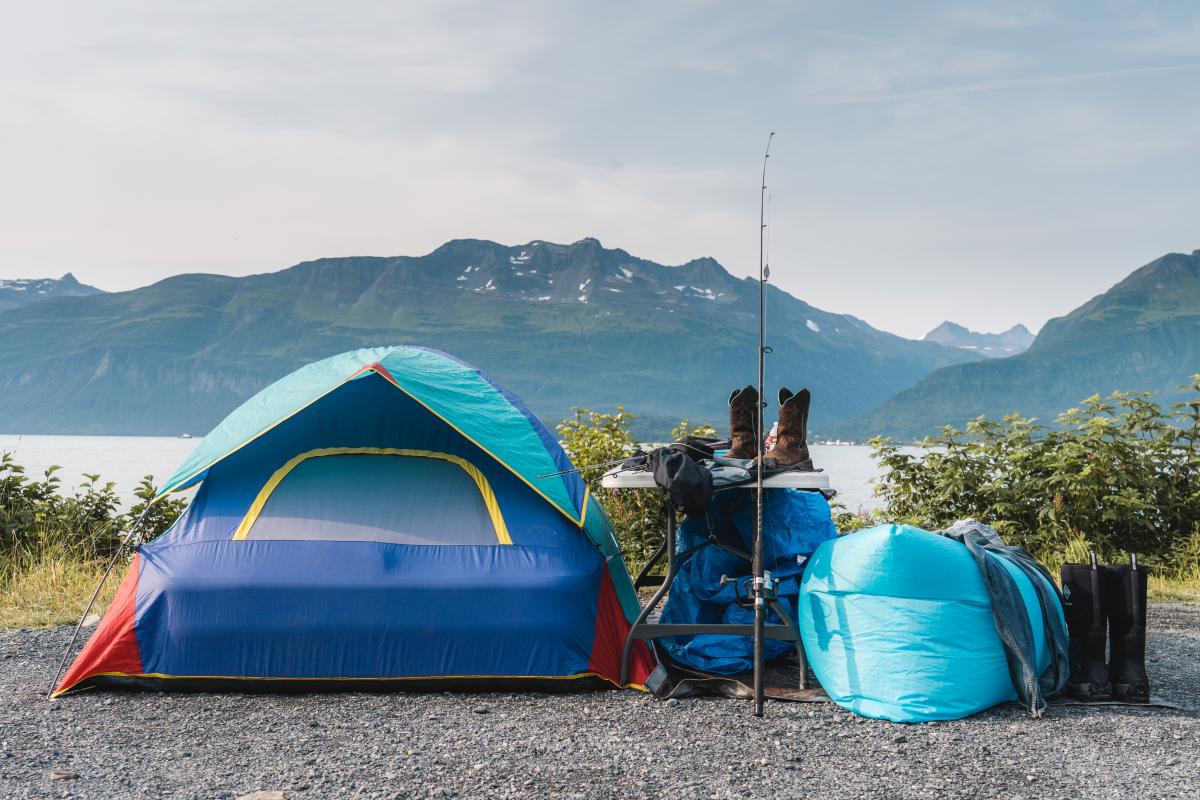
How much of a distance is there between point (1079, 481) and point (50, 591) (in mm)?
8361

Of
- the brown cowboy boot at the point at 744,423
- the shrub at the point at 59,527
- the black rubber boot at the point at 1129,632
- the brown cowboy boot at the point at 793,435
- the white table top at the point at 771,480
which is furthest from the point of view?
the shrub at the point at 59,527

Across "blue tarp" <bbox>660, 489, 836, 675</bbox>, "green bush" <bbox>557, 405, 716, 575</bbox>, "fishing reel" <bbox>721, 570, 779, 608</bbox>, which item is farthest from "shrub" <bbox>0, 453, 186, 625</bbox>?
"fishing reel" <bbox>721, 570, 779, 608</bbox>

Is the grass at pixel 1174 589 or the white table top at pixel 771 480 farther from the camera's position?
the grass at pixel 1174 589

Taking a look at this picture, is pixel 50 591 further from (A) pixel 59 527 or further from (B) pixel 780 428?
(B) pixel 780 428

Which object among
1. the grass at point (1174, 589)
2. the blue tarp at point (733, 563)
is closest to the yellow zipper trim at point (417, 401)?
the blue tarp at point (733, 563)

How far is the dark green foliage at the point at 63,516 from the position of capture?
28.4 feet

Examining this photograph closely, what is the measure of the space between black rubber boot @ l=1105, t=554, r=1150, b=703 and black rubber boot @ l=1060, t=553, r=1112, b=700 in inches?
A: 1.9

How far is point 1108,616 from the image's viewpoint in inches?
182

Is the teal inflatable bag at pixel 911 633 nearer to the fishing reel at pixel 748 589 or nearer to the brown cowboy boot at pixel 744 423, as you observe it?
the fishing reel at pixel 748 589

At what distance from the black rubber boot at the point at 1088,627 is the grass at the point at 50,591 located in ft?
20.3

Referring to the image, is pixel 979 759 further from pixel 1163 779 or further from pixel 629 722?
pixel 629 722

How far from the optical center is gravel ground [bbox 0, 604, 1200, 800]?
11.2 feet

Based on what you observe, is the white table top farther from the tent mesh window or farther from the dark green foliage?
the dark green foliage

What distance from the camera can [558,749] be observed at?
3830 mm
